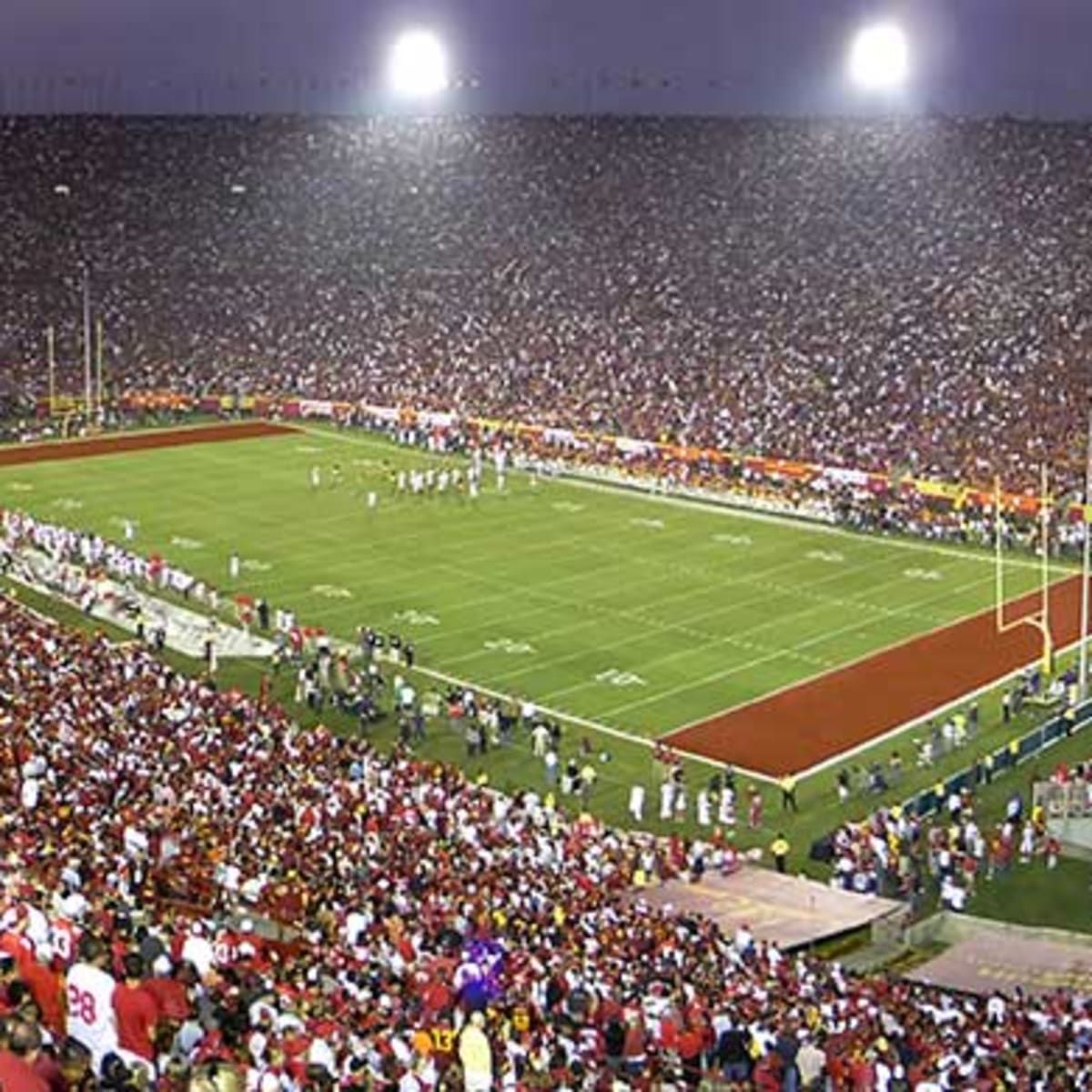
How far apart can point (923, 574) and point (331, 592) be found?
13.2m

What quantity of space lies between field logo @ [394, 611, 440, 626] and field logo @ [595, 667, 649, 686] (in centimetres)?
431

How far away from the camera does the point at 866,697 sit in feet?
99.9

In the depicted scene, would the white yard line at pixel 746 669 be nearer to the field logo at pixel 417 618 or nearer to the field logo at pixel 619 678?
the field logo at pixel 619 678

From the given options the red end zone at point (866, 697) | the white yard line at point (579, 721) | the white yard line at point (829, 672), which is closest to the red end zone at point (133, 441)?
the white yard line at point (579, 721)

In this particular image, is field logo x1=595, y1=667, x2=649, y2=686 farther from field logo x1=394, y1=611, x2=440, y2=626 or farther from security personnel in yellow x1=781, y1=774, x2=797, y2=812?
security personnel in yellow x1=781, y1=774, x2=797, y2=812

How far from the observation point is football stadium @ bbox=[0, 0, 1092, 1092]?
1308 cm

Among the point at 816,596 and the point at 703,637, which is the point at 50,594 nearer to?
the point at 703,637

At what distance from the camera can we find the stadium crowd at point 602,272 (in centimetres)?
5391

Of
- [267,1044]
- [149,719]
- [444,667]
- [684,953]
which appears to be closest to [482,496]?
[444,667]

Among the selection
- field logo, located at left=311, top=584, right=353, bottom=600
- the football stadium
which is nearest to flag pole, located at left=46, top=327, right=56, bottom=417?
the football stadium

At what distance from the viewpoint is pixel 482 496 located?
4722 cm

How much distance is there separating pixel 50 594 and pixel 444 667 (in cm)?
940

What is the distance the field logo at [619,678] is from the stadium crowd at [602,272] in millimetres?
18112

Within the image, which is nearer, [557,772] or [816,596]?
[557,772]
